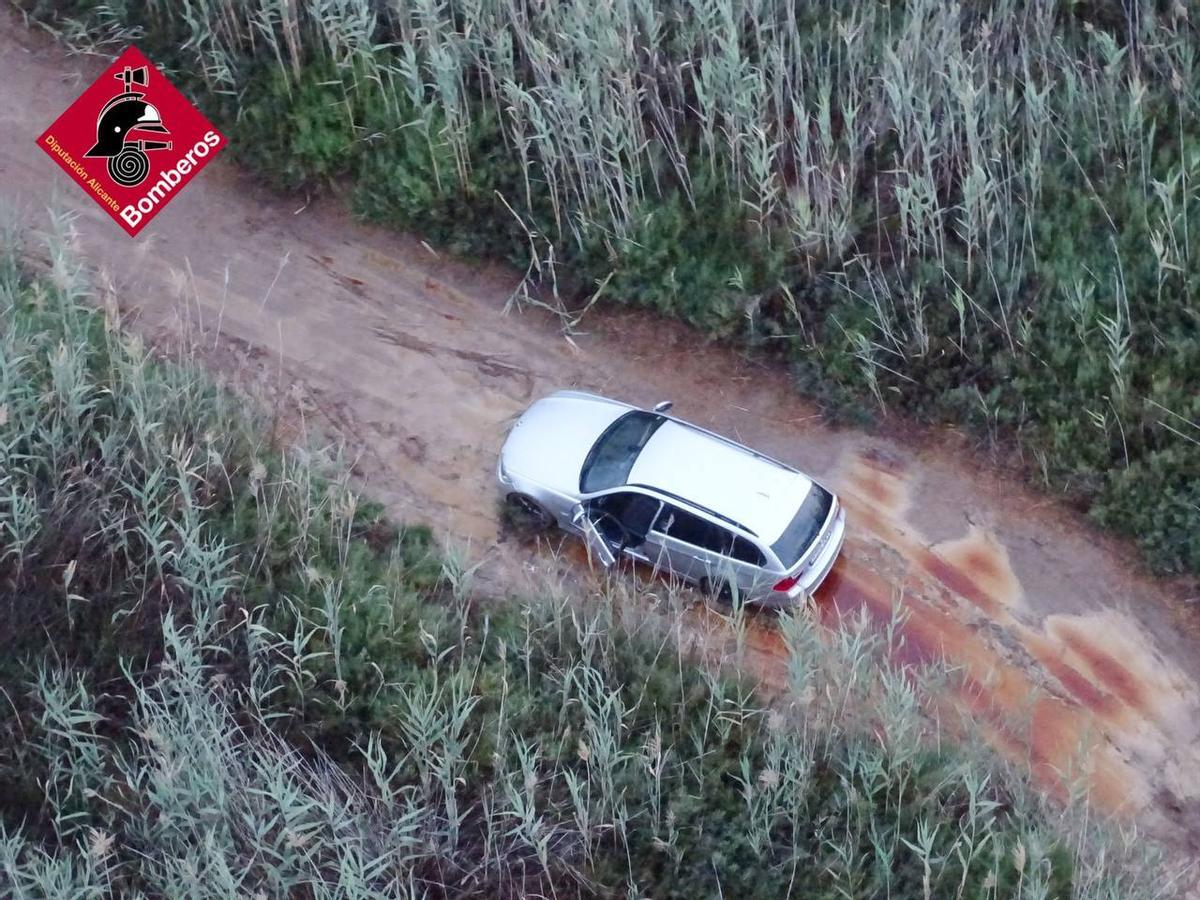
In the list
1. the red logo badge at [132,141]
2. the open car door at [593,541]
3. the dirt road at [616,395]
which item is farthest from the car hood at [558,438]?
the red logo badge at [132,141]

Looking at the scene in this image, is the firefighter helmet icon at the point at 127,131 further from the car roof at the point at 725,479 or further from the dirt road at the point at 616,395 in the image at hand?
the car roof at the point at 725,479

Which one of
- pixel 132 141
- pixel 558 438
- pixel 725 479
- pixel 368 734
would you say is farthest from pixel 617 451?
pixel 132 141

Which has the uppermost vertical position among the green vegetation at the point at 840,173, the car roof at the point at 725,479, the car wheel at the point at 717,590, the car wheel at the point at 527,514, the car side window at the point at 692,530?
the green vegetation at the point at 840,173

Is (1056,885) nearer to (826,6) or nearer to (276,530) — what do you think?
(276,530)

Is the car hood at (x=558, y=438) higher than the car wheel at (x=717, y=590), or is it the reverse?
the car hood at (x=558, y=438)

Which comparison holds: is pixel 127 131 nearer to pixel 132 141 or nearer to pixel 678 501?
pixel 132 141

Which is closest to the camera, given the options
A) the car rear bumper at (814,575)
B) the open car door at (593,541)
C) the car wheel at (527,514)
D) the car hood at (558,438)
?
the car rear bumper at (814,575)

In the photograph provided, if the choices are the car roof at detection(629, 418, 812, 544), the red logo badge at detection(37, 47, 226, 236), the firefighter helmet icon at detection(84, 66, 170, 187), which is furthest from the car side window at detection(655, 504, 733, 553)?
the firefighter helmet icon at detection(84, 66, 170, 187)
